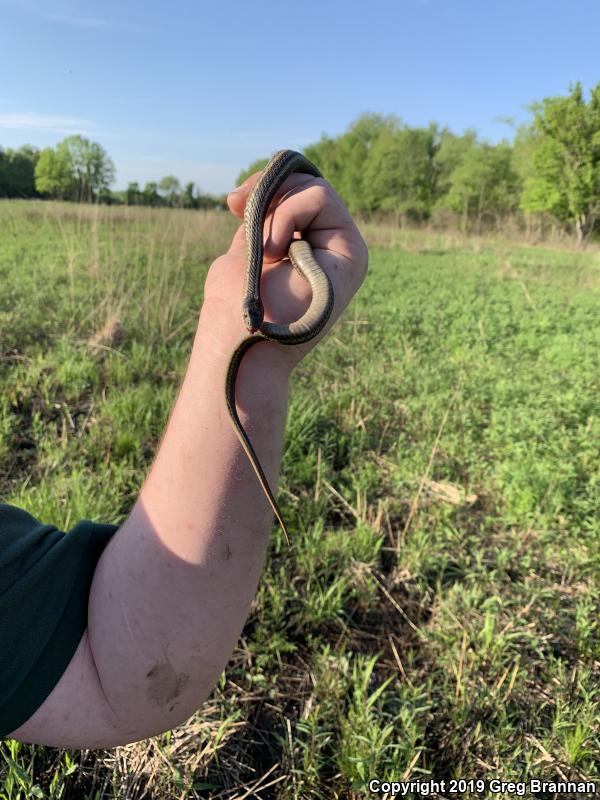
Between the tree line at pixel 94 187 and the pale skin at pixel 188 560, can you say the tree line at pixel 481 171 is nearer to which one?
the tree line at pixel 94 187

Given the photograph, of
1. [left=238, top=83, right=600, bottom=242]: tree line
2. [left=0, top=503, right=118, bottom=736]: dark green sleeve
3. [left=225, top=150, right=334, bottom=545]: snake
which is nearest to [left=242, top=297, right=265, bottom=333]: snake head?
[left=225, top=150, right=334, bottom=545]: snake

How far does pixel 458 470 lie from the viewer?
3775 millimetres

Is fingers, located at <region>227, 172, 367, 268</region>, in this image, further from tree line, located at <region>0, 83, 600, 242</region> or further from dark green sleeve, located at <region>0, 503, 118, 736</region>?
tree line, located at <region>0, 83, 600, 242</region>

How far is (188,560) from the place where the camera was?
977mm

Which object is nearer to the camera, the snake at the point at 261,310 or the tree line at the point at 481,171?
the snake at the point at 261,310

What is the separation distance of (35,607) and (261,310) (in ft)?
2.29

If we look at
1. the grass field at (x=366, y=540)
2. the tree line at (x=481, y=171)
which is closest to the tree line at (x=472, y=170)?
the tree line at (x=481, y=171)

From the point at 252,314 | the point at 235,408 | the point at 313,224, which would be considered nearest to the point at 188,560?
the point at 235,408

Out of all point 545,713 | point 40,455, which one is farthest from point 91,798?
point 40,455

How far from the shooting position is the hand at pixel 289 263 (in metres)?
1.06

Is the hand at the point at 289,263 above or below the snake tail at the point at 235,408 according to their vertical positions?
above

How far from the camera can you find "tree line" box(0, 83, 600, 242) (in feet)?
120

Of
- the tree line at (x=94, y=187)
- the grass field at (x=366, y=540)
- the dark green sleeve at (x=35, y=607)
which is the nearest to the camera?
the dark green sleeve at (x=35, y=607)

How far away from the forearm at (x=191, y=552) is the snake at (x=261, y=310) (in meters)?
0.02
